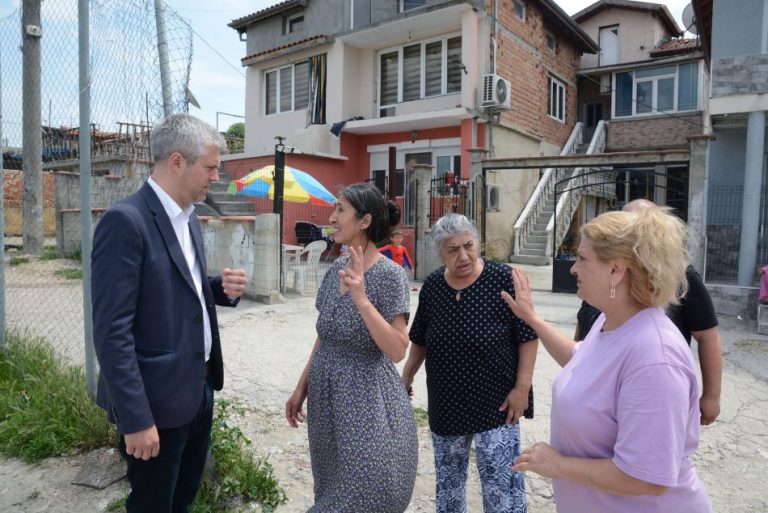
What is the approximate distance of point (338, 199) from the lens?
2416 mm

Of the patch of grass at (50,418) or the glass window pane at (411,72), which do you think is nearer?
the patch of grass at (50,418)

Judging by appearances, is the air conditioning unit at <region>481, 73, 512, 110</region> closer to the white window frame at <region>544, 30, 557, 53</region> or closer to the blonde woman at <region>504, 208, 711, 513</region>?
the white window frame at <region>544, 30, 557, 53</region>

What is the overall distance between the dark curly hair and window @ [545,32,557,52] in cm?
1766

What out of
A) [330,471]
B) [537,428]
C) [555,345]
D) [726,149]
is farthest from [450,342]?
[726,149]

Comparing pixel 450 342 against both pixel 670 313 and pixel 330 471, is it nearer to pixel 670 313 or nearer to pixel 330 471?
pixel 330 471

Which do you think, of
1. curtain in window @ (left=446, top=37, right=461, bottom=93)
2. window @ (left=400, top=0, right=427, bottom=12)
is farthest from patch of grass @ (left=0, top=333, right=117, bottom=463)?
window @ (left=400, top=0, right=427, bottom=12)

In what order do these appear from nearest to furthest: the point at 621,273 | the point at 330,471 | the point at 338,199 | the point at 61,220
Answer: the point at 621,273 < the point at 330,471 < the point at 338,199 < the point at 61,220

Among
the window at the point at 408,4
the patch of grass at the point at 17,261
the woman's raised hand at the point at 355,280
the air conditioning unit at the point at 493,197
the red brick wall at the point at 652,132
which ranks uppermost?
the window at the point at 408,4

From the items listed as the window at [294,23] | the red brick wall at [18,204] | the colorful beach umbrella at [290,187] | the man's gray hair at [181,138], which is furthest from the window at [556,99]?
the man's gray hair at [181,138]

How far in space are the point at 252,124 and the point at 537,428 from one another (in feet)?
57.1

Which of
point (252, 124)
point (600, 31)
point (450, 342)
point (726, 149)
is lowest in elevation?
point (450, 342)

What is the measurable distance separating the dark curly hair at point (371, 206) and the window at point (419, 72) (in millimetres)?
13203

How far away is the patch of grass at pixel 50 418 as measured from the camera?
344 cm

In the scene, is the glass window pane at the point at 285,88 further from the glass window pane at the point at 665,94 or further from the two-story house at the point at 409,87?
the glass window pane at the point at 665,94
